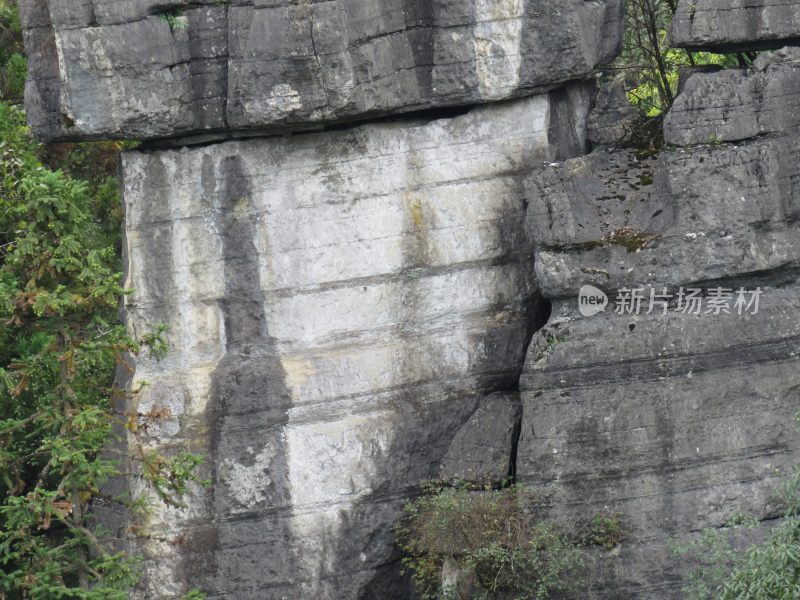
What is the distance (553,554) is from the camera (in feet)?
36.6

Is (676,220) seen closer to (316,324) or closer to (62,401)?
(316,324)

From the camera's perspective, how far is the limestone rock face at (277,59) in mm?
→ 11383

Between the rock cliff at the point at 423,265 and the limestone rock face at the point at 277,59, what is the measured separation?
0.02m

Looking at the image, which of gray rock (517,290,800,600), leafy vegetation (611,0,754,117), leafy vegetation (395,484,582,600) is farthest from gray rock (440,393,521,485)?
leafy vegetation (611,0,754,117)

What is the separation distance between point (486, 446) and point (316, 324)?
1.73 m

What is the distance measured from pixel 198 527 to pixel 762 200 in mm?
5209

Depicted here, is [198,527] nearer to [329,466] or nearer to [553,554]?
[329,466]

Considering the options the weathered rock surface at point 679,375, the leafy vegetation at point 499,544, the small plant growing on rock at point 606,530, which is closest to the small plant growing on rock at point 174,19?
the weathered rock surface at point 679,375

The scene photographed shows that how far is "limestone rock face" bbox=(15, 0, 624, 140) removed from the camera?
1138 centimetres

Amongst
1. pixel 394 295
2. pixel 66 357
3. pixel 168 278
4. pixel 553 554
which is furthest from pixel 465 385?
pixel 66 357

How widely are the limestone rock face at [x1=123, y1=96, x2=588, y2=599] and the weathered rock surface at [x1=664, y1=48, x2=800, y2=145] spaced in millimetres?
1345

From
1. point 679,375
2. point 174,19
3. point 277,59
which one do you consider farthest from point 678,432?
point 174,19

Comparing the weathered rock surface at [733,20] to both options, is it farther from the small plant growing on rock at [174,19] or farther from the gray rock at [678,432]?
the small plant growing on rock at [174,19]

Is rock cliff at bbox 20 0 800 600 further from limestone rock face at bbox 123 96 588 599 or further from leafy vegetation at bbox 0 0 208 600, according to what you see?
leafy vegetation at bbox 0 0 208 600
